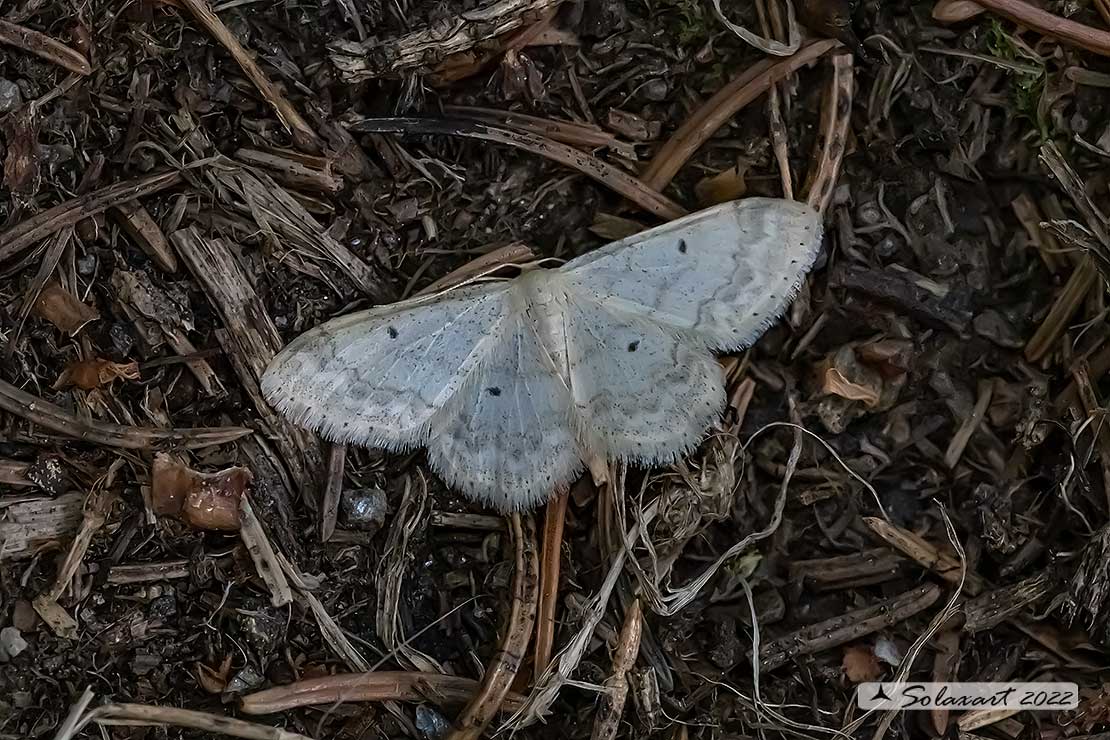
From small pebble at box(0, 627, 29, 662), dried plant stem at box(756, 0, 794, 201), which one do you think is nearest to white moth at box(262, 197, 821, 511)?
dried plant stem at box(756, 0, 794, 201)

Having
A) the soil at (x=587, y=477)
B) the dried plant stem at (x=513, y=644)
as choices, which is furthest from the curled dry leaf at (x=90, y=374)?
the dried plant stem at (x=513, y=644)

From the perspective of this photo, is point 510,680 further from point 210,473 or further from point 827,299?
point 827,299

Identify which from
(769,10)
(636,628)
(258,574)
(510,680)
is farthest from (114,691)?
(769,10)

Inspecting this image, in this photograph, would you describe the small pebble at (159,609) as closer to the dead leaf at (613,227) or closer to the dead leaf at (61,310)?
the dead leaf at (61,310)

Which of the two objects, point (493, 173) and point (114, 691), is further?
point (493, 173)

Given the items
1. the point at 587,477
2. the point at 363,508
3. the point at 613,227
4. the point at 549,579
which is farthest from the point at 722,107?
the point at 363,508

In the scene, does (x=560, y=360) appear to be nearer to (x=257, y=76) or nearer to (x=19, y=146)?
(x=257, y=76)
